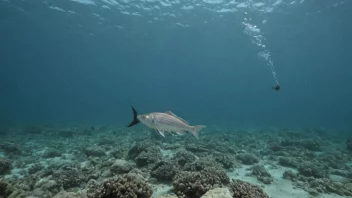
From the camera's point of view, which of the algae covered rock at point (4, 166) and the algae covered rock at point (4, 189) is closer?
the algae covered rock at point (4, 189)

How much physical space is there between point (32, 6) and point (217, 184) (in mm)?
40734

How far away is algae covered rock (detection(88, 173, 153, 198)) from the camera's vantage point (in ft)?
14.0

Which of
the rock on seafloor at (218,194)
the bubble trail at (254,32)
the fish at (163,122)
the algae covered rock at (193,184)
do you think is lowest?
the algae covered rock at (193,184)

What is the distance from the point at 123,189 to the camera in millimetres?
4309

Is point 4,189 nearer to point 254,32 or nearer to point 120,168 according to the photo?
point 120,168

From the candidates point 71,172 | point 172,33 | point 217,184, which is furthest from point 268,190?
point 172,33

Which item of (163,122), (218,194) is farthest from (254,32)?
(218,194)

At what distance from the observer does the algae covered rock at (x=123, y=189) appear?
4.28 metres

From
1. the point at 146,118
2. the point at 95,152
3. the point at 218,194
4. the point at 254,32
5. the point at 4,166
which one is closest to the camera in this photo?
the point at 218,194

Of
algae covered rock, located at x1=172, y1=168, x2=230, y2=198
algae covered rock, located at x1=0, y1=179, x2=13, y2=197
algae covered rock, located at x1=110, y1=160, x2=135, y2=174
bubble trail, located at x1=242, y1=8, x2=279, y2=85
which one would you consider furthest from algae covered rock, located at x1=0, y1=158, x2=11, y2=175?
bubble trail, located at x1=242, y1=8, x2=279, y2=85

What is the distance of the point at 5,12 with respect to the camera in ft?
116

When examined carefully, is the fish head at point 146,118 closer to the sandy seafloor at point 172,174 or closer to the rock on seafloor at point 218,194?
the sandy seafloor at point 172,174

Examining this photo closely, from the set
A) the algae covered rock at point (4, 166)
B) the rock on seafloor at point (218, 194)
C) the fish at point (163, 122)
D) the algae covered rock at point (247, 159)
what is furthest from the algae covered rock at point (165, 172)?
the algae covered rock at point (4, 166)

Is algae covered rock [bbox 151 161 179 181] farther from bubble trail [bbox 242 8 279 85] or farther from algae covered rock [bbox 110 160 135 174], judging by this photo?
bubble trail [bbox 242 8 279 85]
